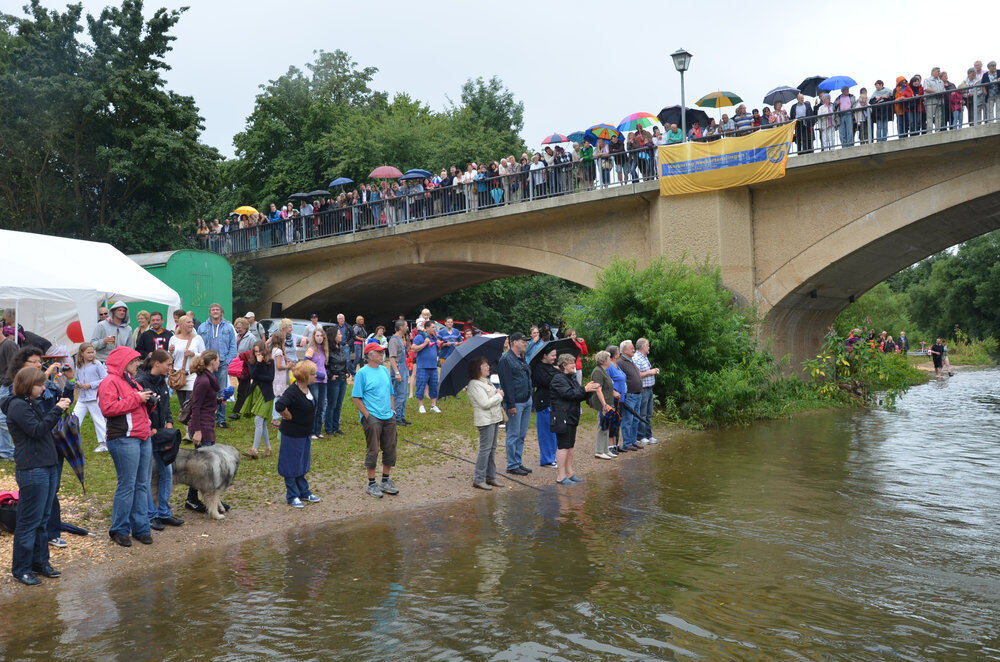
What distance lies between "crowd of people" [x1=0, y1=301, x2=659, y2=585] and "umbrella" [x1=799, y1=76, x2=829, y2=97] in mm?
9778

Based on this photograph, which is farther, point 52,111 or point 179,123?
point 179,123

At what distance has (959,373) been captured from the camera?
36.8 m

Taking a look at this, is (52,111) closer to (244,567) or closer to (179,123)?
(179,123)

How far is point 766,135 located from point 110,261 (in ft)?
48.3

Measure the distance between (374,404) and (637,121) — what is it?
1542 cm

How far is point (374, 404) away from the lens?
9469 millimetres

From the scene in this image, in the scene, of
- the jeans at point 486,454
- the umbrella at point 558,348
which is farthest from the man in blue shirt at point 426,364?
the jeans at point 486,454

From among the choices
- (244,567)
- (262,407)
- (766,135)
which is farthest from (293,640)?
(766,135)

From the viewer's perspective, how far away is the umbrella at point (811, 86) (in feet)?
65.2

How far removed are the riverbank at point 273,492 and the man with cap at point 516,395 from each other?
355 millimetres

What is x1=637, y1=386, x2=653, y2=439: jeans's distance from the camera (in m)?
14.8

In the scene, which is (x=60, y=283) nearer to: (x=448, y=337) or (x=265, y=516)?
(x=448, y=337)

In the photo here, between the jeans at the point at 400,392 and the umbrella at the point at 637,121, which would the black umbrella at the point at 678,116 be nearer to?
the umbrella at the point at 637,121

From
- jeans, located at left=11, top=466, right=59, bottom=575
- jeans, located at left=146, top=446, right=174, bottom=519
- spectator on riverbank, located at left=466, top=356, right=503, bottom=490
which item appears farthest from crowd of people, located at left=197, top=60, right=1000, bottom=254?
jeans, located at left=11, top=466, right=59, bottom=575
